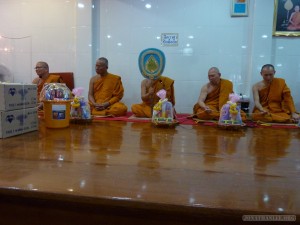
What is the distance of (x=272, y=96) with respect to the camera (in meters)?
3.99

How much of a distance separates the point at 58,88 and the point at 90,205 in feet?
5.28

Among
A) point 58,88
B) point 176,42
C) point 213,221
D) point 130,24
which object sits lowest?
point 213,221

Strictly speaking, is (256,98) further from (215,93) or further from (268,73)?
(215,93)

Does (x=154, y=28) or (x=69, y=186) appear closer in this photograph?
(x=69, y=186)

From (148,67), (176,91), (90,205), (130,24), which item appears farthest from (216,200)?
(130,24)

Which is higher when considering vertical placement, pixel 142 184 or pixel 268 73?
pixel 268 73

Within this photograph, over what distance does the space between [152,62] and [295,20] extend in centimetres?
276

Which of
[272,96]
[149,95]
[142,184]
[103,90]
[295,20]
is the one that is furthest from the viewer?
[103,90]

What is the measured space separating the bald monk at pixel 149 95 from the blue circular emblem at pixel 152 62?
59 centimetres

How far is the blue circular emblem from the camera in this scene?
9.93 ft

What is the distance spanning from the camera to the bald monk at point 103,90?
4.21 metres

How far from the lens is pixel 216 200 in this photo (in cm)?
87

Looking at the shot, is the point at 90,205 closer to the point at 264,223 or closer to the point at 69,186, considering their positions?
the point at 69,186

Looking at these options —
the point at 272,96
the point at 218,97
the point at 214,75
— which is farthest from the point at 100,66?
the point at 272,96
